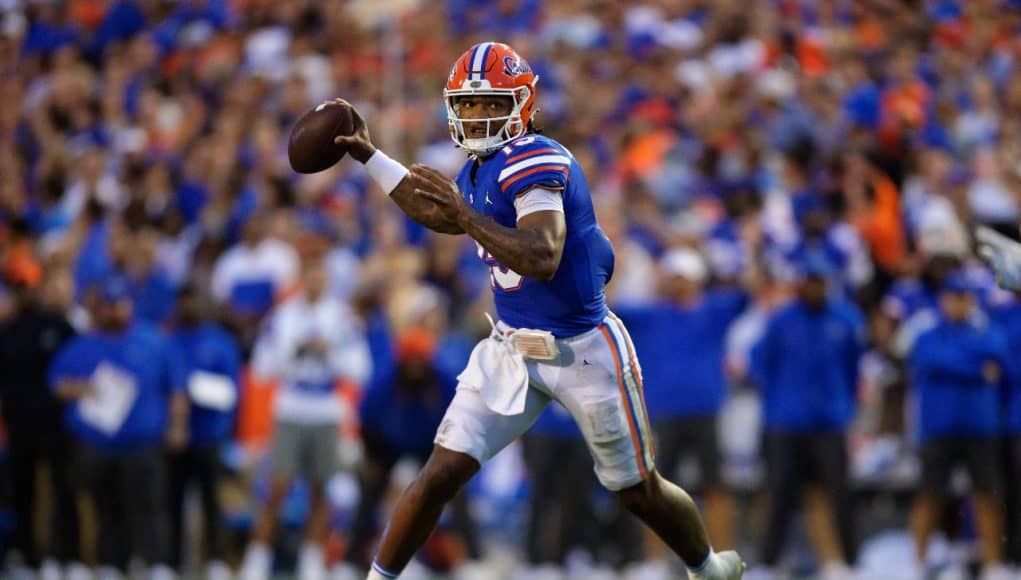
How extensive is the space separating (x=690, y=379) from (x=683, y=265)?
719 mm

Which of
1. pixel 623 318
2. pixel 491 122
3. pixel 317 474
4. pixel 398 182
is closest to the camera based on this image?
pixel 398 182

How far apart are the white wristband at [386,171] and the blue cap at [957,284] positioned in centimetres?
518

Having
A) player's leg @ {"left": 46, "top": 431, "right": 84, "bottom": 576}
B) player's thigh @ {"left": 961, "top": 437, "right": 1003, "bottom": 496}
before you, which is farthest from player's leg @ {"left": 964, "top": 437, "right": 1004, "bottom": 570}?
player's leg @ {"left": 46, "top": 431, "right": 84, "bottom": 576}

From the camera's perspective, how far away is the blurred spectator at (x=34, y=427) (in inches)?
408

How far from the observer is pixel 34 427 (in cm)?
1039

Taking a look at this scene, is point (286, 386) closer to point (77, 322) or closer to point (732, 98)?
point (77, 322)

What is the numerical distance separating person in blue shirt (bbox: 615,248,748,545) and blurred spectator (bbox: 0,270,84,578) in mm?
3829

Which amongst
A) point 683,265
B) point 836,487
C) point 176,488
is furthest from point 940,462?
point 176,488

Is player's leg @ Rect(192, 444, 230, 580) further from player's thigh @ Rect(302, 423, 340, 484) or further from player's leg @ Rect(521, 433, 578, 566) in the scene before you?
player's leg @ Rect(521, 433, 578, 566)

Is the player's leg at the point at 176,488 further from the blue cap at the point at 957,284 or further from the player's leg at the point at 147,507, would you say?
the blue cap at the point at 957,284

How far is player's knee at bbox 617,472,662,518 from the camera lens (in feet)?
17.8

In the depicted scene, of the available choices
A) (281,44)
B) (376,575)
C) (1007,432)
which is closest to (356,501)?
(1007,432)

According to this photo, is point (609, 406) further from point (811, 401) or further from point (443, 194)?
point (811, 401)

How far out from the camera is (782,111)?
1211 centimetres
